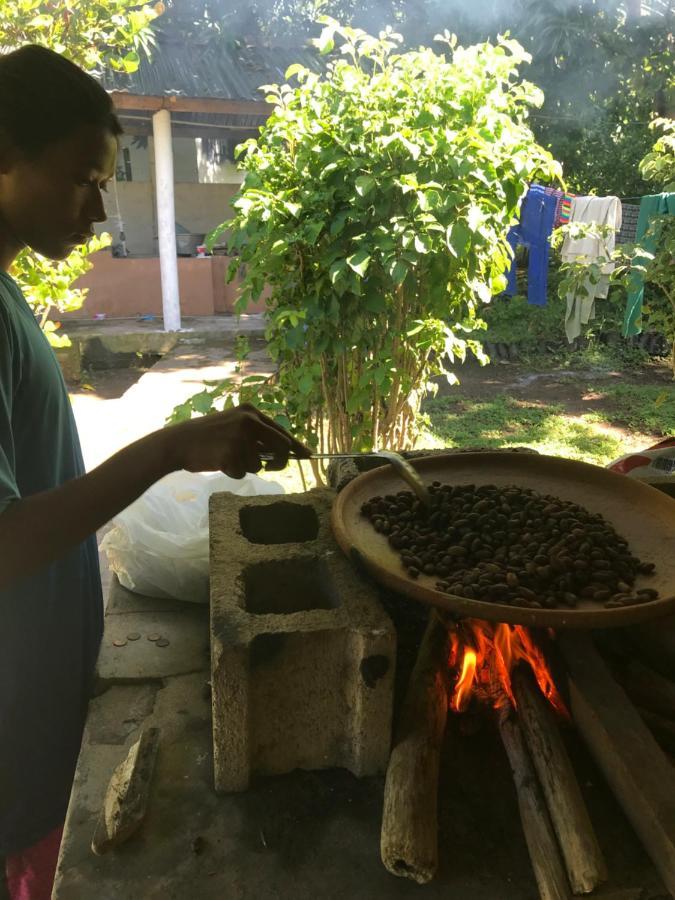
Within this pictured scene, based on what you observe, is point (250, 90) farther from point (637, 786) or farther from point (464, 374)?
point (637, 786)

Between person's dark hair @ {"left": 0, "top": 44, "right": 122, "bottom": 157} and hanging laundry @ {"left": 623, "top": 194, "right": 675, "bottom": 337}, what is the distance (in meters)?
7.44

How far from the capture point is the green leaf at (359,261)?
3234 millimetres

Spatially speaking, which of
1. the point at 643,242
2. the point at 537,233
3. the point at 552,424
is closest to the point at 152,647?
the point at 552,424

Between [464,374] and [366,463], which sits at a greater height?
[366,463]

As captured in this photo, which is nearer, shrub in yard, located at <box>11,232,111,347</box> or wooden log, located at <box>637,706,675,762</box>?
wooden log, located at <box>637,706,675,762</box>

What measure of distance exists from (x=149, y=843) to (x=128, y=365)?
9.85 metres

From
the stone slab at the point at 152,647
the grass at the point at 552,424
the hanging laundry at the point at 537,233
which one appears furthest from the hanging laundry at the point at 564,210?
the stone slab at the point at 152,647

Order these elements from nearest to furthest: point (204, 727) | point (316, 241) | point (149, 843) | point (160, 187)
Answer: point (149, 843), point (204, 727), point (316, 241), point (160, 187)

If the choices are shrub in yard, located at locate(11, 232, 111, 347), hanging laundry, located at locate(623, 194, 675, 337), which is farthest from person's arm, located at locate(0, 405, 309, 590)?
hanging laundry, located at locate(623, 194, 675, 337)

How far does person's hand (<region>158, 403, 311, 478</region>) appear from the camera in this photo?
1.59m

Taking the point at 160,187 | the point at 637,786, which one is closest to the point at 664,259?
the point at 160,187

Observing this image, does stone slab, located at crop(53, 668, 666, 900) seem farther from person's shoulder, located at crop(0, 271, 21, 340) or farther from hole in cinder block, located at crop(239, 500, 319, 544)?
person's shoulder, located at crop(0, 271, 21, 340)

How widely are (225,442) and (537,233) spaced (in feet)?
34.3

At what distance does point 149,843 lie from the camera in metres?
1.54
